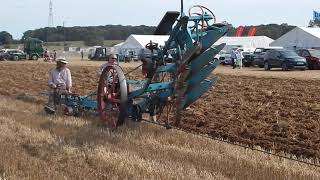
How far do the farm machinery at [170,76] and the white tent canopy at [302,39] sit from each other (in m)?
41.3

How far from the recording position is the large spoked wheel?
10.6 metres

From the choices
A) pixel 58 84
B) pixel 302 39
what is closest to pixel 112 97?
pixel 58 84

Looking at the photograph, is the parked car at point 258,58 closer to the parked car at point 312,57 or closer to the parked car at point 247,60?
the parked car at point 247,60

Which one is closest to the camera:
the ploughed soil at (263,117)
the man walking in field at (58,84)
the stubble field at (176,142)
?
the stubble field at (176,142)

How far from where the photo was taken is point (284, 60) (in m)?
36.9

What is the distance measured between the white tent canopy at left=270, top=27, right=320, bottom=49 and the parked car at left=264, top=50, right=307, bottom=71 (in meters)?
13.4

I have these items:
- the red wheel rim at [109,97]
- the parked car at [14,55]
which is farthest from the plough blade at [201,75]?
the parked car at [14,55]

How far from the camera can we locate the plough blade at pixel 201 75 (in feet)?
34.0

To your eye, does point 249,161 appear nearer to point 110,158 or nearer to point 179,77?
point 110,158

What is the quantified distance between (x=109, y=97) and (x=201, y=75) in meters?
1.87

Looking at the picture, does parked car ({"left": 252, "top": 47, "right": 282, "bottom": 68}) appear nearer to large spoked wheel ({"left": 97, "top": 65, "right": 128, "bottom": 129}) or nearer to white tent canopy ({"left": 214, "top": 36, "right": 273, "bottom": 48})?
white tent canopy ({"left": 214, "top": 36, "right": 273, "bottom": 48})

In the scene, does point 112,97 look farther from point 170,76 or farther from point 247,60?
point 247,60

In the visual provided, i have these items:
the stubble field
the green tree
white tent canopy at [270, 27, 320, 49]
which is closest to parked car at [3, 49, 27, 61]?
white tent canopy at [270, 27, 320, 49]

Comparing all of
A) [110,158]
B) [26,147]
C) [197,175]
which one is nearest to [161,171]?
[197,175]
